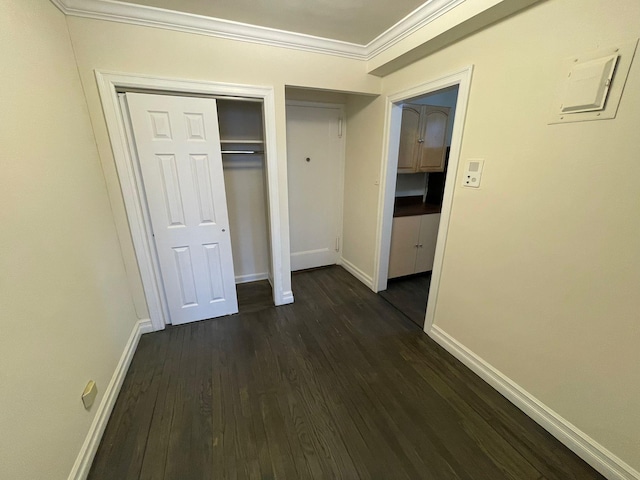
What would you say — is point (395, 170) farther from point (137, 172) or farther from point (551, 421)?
point (137, 172)

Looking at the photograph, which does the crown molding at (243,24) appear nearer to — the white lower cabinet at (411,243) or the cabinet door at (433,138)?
the cabinet door at (433,138)

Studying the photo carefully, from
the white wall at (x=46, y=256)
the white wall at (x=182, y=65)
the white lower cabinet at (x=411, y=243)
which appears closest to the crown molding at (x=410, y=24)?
the white wall at (x=182, y=65)

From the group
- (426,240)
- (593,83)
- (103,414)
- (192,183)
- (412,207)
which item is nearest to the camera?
(593,83)

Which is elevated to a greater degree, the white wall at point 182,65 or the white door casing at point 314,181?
the white wall at point 182,65

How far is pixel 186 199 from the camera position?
2.14 metres

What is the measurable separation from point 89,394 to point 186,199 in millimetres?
1418

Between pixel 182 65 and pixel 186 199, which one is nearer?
pixel 182 65

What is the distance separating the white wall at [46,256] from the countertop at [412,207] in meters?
2.72

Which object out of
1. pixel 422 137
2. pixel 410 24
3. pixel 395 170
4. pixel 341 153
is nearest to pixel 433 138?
pixel 422 137

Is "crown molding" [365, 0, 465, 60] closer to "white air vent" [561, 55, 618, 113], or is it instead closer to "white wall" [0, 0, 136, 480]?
"white air vent" [561, 55, 618, 113]

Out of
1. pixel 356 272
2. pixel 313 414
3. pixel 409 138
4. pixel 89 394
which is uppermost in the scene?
pixel 409 138

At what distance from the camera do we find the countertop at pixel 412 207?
3.00m

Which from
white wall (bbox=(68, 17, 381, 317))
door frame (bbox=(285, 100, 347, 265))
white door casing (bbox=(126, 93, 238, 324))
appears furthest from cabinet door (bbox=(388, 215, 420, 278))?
white door casing (bbox=(126, 93, 238, 324))

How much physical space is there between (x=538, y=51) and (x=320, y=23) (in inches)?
57.3
